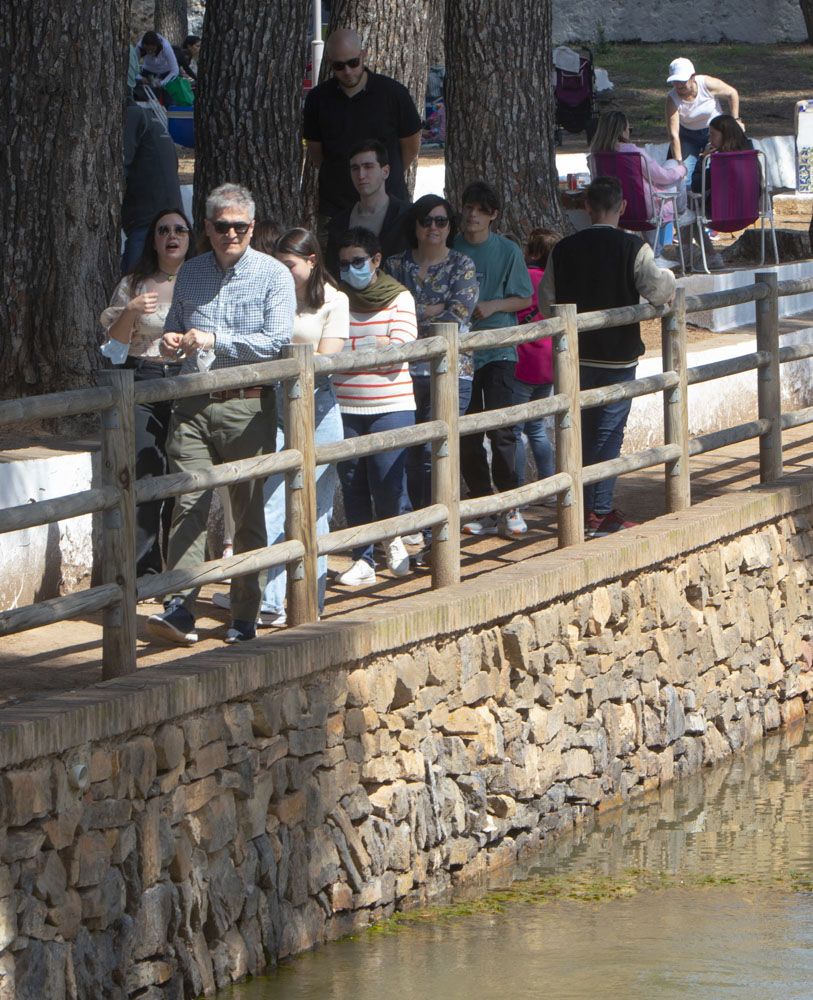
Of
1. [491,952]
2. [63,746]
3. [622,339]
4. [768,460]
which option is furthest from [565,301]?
[63,746]

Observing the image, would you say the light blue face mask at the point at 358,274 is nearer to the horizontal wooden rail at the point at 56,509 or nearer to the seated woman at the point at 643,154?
the horizontal wooden rail at the point at 56,509

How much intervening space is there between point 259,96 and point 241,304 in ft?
15.1

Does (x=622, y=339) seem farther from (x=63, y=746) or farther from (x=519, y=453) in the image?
(x=63, y=746)

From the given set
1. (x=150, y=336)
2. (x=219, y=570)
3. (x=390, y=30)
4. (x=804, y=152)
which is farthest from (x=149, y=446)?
(x=804, y=152)

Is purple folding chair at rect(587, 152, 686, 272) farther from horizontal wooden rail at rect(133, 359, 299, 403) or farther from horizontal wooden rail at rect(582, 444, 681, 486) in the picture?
horizontal wooden rail at rect(133, 359, 299, 403)

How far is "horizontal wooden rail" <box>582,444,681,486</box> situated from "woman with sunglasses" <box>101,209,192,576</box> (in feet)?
5.82

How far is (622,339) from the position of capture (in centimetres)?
869

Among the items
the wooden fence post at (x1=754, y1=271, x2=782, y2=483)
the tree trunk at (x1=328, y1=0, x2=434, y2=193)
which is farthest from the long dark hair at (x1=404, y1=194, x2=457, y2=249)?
the tree trunk at (x1=328, y1=0, x2=434, y2=193)

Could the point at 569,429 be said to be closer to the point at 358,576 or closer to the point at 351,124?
the point at 358,576

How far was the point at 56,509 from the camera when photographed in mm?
5605

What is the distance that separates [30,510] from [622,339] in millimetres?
3780

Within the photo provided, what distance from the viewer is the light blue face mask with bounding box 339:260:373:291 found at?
7.71 m

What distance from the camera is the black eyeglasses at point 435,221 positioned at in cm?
816

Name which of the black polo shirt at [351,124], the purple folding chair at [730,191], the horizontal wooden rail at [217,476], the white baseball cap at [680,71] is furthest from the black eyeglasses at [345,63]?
the white baseball cap at [680,71]
